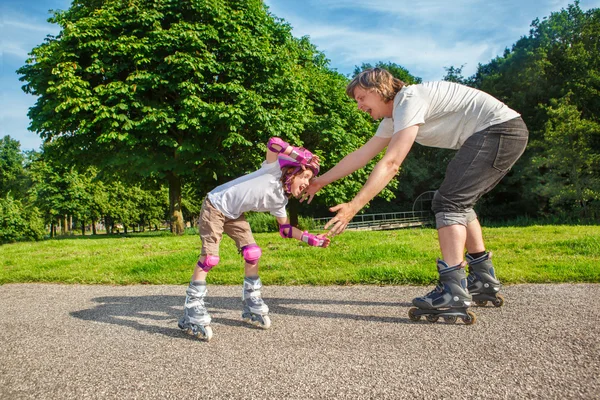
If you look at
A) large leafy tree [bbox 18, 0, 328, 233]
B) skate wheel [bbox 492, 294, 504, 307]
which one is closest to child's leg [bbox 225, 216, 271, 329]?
skate wheel [bbox 492, 294, 504, 307]

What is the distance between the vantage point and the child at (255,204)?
10.8 feet

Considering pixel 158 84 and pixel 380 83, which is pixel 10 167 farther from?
pixel 380 83

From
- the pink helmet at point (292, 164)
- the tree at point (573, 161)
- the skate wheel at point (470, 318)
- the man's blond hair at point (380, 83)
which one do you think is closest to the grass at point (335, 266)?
the skate wheel at point (470, 318)

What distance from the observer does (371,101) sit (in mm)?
3301

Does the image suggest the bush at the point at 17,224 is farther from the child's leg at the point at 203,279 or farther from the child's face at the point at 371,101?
the child's face at the point at 371,101

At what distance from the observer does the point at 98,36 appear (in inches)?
576

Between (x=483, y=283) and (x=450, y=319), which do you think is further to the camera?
(x=483, y=283)

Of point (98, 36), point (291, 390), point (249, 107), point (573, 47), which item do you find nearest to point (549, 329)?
point (291, 390)

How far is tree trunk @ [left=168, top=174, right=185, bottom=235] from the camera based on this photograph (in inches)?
676

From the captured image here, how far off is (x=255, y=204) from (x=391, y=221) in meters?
34.1

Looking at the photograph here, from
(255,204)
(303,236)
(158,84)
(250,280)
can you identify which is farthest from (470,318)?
(158,84)

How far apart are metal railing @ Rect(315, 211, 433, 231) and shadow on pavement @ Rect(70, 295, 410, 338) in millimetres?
26430

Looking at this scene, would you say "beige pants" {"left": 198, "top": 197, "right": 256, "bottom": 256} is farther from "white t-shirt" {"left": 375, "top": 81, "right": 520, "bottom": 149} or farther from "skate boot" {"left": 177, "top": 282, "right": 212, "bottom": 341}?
"white t-shirt" {"left": 375, "top": 81, "right": 520, "bottom": 149}

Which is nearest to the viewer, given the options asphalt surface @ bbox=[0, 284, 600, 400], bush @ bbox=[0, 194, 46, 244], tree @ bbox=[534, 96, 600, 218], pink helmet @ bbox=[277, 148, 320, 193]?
asphalt surface @ bbox=[0, 284, 600, 400]
